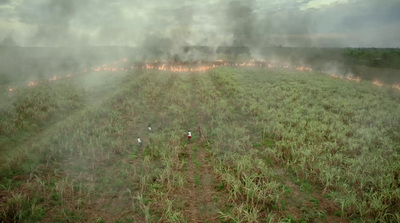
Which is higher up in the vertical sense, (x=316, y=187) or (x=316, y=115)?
(x=316, y=115)

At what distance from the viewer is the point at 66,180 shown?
6523 millimetres

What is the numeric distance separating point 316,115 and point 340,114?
190cm

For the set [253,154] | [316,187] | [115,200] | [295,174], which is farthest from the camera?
[253,154]

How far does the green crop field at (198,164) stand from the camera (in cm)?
573

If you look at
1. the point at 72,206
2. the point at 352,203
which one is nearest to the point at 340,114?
the point at 352,203

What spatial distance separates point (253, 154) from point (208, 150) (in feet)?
6.15

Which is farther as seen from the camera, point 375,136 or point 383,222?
point 375,136

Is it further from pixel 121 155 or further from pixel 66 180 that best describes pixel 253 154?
pixel 66 180

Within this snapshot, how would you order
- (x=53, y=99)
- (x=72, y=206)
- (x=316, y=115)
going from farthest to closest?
(x=53, y=99)
(x=316, y=115)
(x=72, y=206)

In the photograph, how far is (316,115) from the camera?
1334cm

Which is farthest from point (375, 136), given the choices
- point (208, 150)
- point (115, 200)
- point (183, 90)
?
point (183, 90)

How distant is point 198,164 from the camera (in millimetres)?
8180

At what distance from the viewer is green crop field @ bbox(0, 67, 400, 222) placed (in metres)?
5.73

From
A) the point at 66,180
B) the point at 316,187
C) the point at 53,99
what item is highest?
the point at 53,99
